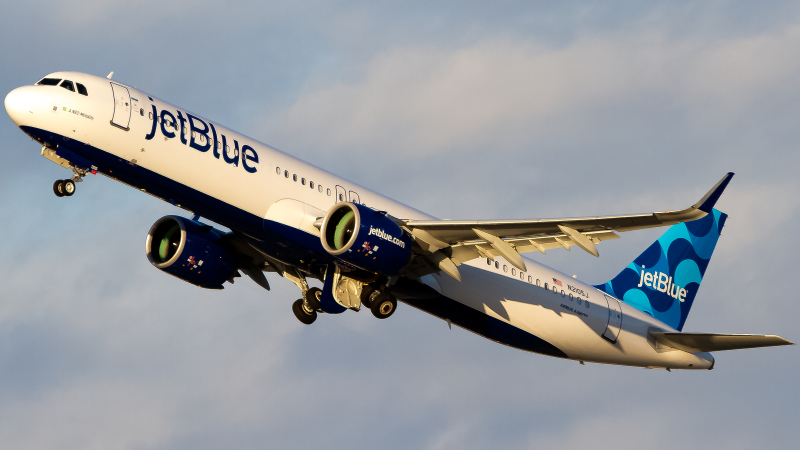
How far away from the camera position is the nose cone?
85.4ft

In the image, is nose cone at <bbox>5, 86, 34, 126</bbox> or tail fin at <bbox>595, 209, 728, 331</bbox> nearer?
nose cone at <bbox>5, 86, 34, 126</bbox>

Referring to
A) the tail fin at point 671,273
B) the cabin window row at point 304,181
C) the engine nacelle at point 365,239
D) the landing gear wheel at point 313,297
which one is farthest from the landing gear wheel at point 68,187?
the tail fin at point 671,273

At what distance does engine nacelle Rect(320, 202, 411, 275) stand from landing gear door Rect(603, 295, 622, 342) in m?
10.6

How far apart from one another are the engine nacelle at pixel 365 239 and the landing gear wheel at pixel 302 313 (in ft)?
23.5

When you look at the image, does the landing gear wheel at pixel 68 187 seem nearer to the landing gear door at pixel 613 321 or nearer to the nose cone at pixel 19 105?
the nose cone at pixel 19 105

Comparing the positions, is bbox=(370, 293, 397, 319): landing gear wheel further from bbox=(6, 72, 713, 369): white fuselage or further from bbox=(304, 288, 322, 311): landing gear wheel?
bbox=(304, 288, 322, 311): landing gear wheel

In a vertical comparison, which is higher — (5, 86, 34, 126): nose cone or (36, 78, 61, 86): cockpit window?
(36, 78, 61, 86): cockpit window

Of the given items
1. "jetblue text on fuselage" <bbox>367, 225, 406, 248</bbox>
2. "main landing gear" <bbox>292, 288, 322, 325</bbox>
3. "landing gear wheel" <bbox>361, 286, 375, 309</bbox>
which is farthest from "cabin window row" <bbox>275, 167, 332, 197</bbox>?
"main landing gear" <bbox>292, 288, 322, 325</bbox>

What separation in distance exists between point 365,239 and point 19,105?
33.8 ft

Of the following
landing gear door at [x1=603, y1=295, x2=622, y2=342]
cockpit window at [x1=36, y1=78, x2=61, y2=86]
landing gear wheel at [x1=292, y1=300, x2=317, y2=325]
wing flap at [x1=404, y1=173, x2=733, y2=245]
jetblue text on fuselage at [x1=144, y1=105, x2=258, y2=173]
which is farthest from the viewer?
landing gear door at [x1=603, y1=295, x2=622, y2=342]

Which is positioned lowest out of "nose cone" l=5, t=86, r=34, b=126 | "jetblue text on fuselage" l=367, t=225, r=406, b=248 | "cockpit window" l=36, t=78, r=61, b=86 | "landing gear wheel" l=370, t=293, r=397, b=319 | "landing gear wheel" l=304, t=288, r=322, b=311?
"landing gear wheel" l=370, t=293, r=397, b=319

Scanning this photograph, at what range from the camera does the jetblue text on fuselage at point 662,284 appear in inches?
1550

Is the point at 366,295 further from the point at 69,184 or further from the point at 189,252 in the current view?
the point at 69,184

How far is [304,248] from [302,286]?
628 centimetres
